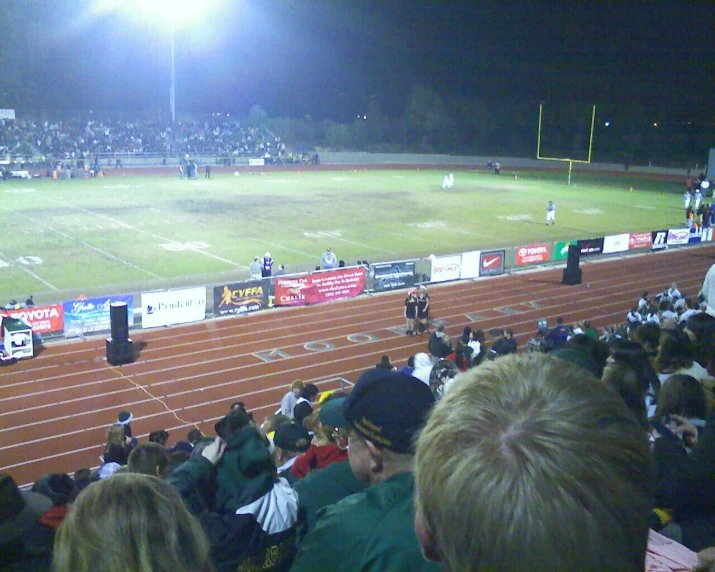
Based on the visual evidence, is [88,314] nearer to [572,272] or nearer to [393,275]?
[393,275]

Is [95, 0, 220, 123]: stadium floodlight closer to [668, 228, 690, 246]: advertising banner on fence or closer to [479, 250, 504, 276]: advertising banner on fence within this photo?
[668, 228, 690, 246]: advertising banner on fence

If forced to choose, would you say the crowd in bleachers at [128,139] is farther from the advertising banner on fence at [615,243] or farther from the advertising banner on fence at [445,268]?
the advertising banner on fence at [615,243]

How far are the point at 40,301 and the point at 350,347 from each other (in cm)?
835

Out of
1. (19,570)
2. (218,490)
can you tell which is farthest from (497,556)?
(218,490)

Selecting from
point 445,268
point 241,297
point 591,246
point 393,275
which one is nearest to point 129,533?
point 241,297

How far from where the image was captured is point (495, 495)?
1.15m

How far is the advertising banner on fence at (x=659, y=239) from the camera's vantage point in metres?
29.7

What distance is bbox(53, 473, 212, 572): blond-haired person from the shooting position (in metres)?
A: 1.88

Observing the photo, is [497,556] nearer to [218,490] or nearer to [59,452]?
[218,490]

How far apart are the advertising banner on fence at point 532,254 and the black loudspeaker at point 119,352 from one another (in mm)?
14367

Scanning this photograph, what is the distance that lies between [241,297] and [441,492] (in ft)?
59.3

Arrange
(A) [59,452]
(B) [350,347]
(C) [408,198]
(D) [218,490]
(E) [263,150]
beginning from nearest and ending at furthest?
(D) [218,490] < (A) [59,452] < (B) [350,347] < (C) [408,198] < (E) [263,150]

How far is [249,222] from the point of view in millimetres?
31719

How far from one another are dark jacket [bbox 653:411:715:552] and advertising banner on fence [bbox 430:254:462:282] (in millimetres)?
19513
